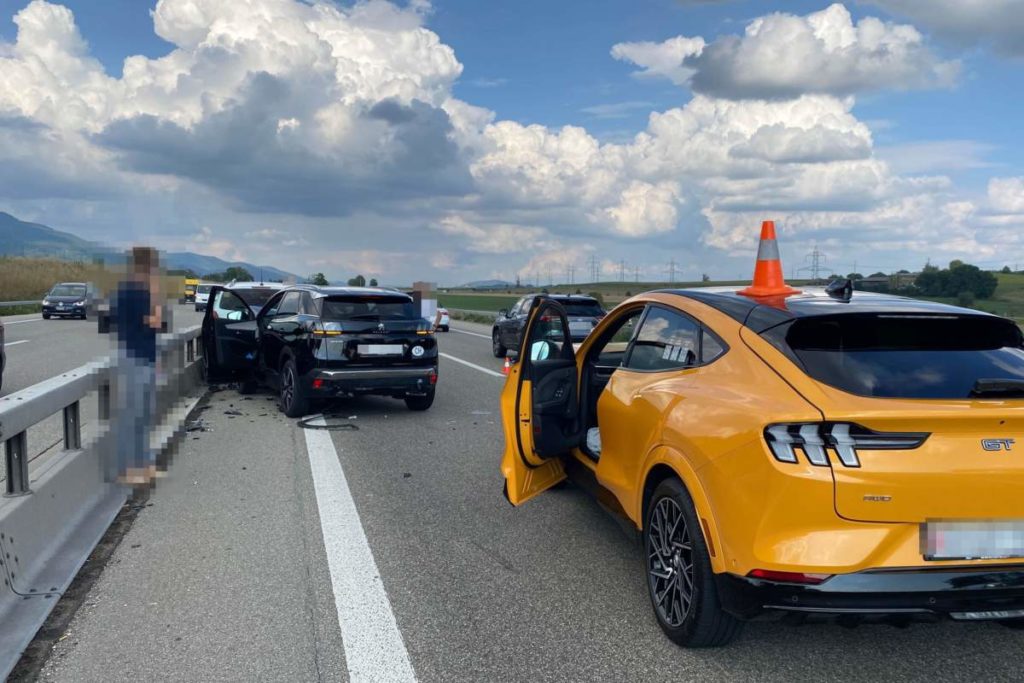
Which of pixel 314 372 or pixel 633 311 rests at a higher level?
pixel 633 311

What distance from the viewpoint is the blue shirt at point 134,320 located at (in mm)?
5766

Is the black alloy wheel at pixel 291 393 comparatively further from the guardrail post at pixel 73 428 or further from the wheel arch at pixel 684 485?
the wheel arch at pixel 684 485

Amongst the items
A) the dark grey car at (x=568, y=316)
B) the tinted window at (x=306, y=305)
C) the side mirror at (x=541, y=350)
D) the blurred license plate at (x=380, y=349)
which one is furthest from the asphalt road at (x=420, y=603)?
the dark grey car at (x=568, y=316)

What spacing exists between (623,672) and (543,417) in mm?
1937

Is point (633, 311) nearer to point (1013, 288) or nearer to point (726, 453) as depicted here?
point (726, 453)

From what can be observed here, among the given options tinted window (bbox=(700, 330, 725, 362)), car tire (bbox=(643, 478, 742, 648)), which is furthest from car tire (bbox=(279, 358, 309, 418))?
tinted window (bbox=(700, 330, 725, 362))

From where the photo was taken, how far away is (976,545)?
3.08 metres

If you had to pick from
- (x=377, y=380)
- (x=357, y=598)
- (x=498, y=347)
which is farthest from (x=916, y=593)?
(x=498, y=347)

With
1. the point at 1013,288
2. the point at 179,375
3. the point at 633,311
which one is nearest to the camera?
the point at 633,311

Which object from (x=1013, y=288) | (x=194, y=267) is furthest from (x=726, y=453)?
(x=1013, y=288)

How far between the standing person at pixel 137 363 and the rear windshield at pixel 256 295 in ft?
21.3

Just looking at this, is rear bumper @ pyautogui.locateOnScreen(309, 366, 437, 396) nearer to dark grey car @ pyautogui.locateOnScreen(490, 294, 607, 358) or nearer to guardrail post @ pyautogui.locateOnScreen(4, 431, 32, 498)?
dark grey car @ pyautogui.locateOnScreen(490, 294, 607, 358)

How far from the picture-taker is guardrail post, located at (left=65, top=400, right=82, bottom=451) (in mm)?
5711

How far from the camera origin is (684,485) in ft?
12.2
